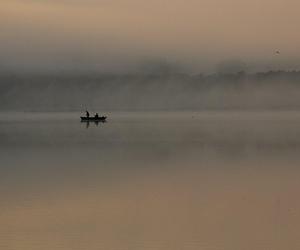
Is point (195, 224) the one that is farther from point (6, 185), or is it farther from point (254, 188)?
point (6, 185)

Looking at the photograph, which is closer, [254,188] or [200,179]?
[254,188]

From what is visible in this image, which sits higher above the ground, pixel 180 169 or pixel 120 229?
pixel 180 169

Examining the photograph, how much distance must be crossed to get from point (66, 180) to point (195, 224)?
25.0ft

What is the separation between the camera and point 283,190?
54.5 ft

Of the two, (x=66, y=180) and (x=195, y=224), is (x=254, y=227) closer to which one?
(x=195, y=224)

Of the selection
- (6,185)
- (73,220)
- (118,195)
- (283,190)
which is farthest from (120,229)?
(6,185)

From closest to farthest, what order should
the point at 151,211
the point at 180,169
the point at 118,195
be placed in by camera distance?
1. the point at 151,211
2. the point at 118,195
3. the point at 180,169

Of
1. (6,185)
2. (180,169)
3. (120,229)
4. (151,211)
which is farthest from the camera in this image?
(180,169)

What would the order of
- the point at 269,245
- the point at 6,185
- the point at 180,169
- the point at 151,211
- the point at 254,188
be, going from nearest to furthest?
the point at 269,245 → the point at 151,211 → the point at 254,188 → the point at 6,185 → the point at 180,169

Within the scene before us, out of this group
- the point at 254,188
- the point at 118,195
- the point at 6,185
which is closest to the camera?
the point at 118,195

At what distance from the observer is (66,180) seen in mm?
19359

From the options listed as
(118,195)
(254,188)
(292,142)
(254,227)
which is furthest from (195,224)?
(292,142)

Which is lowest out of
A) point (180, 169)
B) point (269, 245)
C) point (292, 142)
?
point (269, 245)

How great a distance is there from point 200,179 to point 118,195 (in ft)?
12.5
